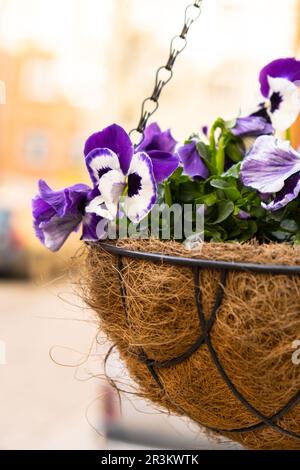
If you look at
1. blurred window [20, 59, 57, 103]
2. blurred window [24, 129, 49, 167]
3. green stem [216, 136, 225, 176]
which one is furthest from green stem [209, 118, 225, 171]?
blurred window [20, 59, 57, 103]

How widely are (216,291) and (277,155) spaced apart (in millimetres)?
130

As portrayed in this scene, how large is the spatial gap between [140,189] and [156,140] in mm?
122

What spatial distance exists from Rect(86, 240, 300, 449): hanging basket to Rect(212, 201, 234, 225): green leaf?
74 millimetres

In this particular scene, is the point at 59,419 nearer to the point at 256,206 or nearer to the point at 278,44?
the point at 278,44

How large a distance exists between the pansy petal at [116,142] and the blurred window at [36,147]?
8074 mm

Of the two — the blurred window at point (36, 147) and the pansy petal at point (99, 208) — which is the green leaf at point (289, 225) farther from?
the blurred window at point (36, 147)

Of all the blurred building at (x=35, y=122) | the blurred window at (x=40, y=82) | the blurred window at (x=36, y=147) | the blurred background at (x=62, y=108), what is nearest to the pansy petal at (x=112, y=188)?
the blurred background at (x=62, y=108)

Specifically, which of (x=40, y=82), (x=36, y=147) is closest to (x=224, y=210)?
(x=36, y=147)

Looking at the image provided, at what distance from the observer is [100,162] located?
529mm

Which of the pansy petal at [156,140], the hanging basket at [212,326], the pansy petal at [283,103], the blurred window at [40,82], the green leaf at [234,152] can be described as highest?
the blurred window at [40,82]

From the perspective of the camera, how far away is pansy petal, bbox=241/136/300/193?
51cm

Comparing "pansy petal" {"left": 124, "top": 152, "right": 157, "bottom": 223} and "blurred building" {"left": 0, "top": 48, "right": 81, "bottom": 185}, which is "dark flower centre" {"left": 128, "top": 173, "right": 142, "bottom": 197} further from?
"blurred building" {"left": 0, "top": 48, "right": 81, "bottom": 185}

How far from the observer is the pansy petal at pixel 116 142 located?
532 millimetres
